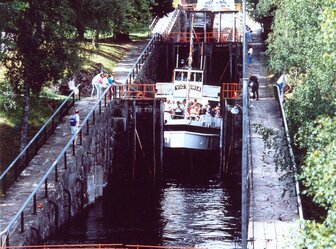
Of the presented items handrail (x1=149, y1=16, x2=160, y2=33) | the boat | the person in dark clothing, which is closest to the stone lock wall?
the boat

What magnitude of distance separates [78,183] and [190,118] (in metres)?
13.6

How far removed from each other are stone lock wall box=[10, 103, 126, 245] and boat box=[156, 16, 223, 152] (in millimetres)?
4260

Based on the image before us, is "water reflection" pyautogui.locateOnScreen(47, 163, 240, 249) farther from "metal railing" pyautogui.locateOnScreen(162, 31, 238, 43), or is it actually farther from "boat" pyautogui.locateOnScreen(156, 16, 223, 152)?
"metal railing" pyautogui.locateOnScreen(162, 31, 238, 43)

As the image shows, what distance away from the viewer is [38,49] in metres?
31.6

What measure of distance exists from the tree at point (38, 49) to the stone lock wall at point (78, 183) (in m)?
2.50

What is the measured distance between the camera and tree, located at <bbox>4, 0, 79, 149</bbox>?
101 feet

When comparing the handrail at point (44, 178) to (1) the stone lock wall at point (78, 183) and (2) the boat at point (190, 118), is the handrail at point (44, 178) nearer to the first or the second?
(1) the stone lock wall at point (78, 183)

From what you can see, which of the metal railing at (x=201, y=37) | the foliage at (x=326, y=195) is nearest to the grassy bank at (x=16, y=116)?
the foliage at (x=326, y=195)

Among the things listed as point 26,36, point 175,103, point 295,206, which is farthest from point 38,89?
point 175,103

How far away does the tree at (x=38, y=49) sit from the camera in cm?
3075

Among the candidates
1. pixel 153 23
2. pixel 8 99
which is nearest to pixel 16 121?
pixel 8 99

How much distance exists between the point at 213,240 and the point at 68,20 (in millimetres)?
10936

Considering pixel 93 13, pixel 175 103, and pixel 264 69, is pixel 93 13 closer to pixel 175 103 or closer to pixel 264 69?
pixel 175 103

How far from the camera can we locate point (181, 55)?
5709 centimetres
